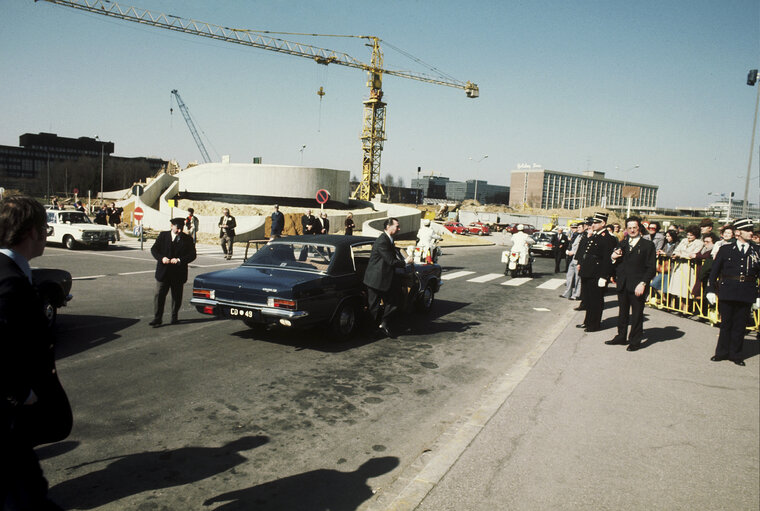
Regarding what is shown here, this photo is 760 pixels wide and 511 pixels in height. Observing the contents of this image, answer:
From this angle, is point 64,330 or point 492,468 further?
point 64,330

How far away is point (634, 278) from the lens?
7934mm

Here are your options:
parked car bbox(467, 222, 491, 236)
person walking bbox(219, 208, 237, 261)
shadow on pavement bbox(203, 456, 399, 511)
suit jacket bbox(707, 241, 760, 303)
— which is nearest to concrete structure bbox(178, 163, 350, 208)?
parked car bbox(467, 222, 491, 236)

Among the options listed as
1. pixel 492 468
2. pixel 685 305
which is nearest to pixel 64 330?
pixel 492 468

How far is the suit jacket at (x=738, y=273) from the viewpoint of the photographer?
7.31 m

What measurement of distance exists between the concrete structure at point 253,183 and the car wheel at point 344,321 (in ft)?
110

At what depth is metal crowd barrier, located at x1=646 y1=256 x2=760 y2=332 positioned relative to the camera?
411 inches

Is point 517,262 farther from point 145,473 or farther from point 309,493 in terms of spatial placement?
point 145,473

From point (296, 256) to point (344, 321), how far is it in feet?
4.17

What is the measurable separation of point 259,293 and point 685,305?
9445mm

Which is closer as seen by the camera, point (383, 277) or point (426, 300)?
point (383, 277)

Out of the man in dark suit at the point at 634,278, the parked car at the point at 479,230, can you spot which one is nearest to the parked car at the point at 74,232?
the man in dark suit at the point at 634,278

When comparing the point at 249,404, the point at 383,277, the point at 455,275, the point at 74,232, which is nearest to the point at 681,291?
the point at 383,277

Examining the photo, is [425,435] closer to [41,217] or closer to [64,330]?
[41,217]

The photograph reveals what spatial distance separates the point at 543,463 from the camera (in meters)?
4.05
